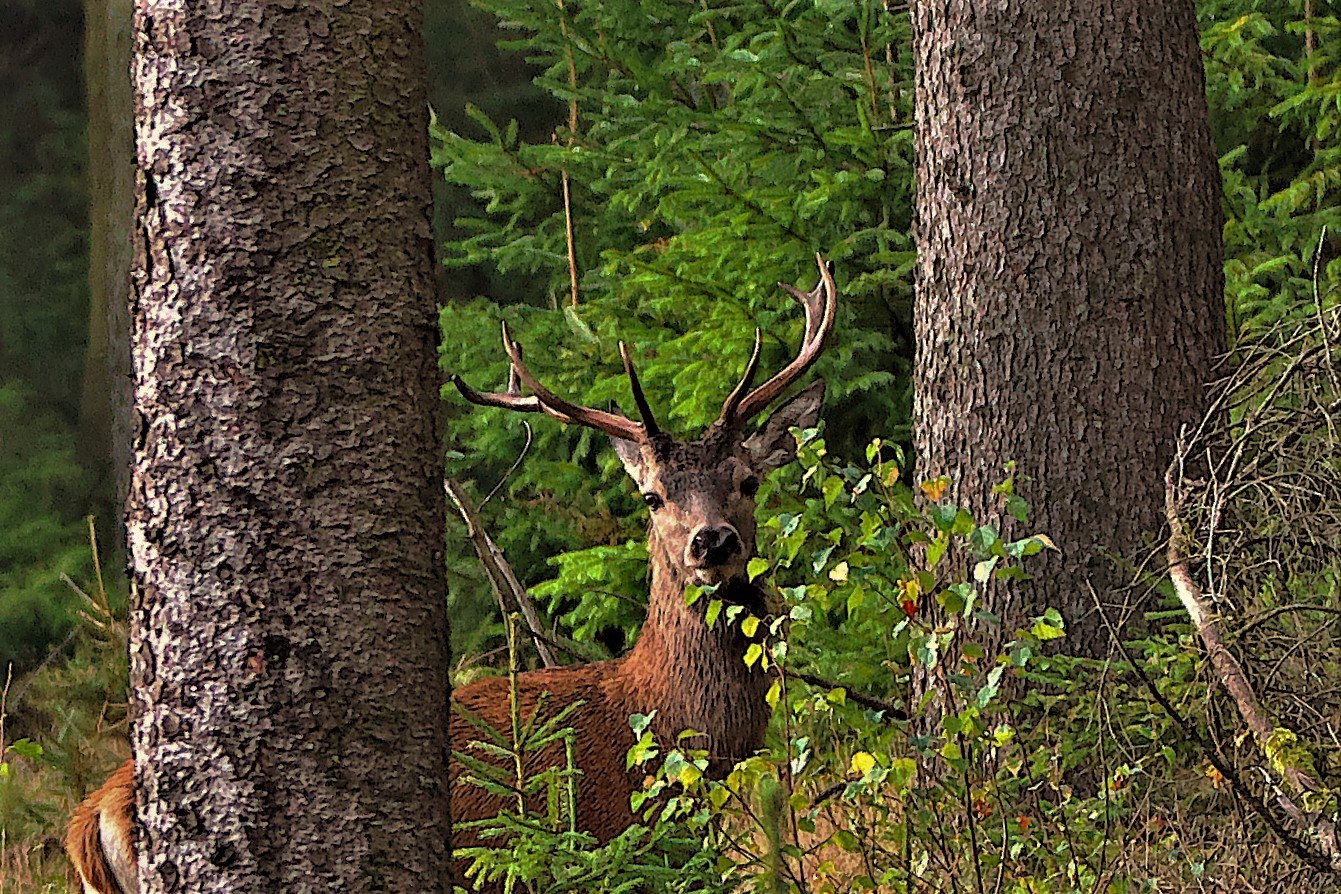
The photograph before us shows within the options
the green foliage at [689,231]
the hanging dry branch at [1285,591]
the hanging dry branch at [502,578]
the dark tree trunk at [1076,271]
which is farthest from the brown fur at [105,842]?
the hanging dry branch at [1285,591]

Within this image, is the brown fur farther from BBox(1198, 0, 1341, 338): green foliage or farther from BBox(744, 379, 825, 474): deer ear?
BBox(1198, 0, 1341, 338): green foliage

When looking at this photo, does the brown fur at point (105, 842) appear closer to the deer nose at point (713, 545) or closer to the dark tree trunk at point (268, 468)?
the dark tree trunk at point (268, 468)

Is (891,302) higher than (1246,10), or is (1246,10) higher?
(1246,10)

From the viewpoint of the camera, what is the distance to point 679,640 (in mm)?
4914

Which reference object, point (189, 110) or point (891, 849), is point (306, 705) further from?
point (891, 849)

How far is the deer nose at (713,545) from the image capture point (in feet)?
15.2

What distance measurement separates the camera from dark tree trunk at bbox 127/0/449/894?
2775 mm

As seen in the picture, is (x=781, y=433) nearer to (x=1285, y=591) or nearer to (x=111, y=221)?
(x=1285, y=591)

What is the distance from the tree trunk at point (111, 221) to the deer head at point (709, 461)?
7.37 metres

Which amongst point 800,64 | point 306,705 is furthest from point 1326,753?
point 800,64

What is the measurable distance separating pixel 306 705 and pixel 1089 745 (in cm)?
211

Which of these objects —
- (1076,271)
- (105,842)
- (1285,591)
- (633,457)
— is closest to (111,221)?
(633,457)

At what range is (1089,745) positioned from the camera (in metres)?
4.05

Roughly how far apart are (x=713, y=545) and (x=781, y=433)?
624mm
